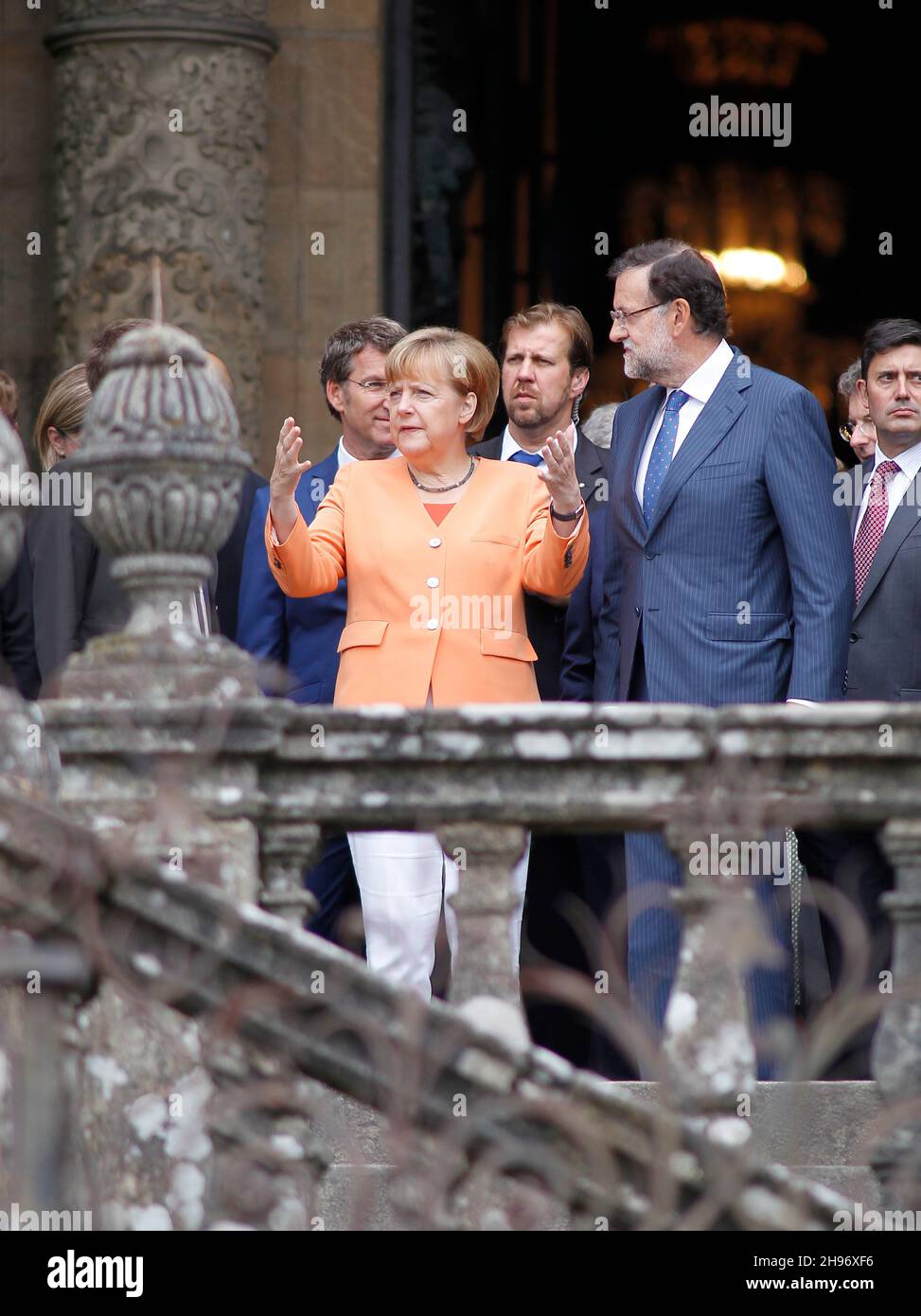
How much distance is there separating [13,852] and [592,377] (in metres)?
7.39

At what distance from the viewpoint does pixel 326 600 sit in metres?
5.67

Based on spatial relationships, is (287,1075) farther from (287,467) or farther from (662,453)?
(662,453)

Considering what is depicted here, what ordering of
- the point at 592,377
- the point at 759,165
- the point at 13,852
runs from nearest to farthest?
the point at 13,852 → the point at 592,377 → the point at 759,165

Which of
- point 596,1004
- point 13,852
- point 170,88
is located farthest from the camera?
point 170,88

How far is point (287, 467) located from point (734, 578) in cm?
95

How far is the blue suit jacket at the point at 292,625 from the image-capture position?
221 inches

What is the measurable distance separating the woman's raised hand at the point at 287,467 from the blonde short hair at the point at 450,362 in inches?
15.6

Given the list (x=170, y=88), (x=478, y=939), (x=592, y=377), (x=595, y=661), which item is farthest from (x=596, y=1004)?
(x=592, y=377)

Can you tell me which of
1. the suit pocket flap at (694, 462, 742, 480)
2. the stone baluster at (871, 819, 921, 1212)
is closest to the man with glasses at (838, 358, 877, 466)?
the suit pocket flap at (694, 462, 742, 480)

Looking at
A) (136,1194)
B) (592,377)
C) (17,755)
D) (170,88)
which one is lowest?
(136,1194)

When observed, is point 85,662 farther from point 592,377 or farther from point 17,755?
point 592,377

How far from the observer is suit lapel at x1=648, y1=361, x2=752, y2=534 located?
5027 millimetres

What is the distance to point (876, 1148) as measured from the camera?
357 centimetres

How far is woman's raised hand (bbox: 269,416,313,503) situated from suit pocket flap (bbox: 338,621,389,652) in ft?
1.22
